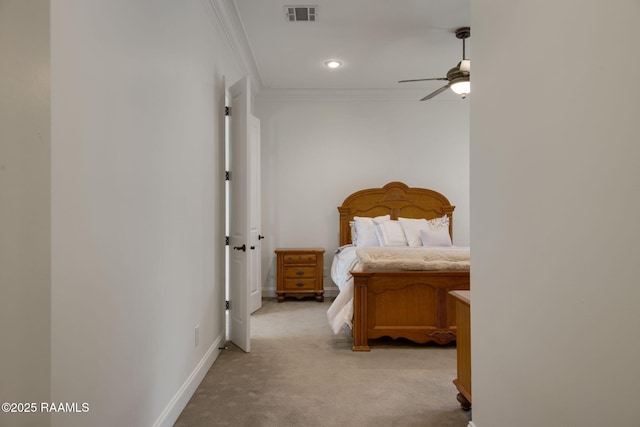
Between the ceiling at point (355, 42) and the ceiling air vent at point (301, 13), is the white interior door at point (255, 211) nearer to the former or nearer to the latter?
the ceiling at point (355, 42)

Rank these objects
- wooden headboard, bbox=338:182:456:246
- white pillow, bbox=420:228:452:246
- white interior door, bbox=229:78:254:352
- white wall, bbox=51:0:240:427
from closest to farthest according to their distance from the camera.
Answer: white wall, bbox=51:0:240:427 < white interior door, bbox=229:78:254:352 < white pillow, bbox=420:228:452:246 < wooden headboard, bbox=338:182:456:246

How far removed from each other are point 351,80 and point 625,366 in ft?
15.5

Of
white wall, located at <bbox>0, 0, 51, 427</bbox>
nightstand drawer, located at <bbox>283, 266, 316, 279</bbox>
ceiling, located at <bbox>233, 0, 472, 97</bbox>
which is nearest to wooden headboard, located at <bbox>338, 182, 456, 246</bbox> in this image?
nightstand drawer, located at <bbox>283, 266, 316, 279</bbox>

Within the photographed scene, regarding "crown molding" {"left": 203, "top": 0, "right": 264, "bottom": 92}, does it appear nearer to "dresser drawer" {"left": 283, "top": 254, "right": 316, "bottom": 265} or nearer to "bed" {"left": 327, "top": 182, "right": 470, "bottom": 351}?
"bed" {"left": 327, "top": 182, "right": 470, "bottom": 351}

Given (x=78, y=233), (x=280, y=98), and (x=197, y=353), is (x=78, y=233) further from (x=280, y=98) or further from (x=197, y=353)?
(x=280, y=98)

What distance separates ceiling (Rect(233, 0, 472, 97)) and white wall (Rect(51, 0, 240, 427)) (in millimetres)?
1163

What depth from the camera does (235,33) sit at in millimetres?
3551

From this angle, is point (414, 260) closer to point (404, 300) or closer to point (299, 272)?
point (404, 300)

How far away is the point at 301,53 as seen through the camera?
419 cm

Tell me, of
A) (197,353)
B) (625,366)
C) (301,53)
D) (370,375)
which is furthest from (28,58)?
(301,53)

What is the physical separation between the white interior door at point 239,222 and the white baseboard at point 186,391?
273 millimetres

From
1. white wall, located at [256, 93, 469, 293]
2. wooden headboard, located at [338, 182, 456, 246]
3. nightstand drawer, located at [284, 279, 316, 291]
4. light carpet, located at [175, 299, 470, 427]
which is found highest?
white wall, located at [256, 93, 469, 293]

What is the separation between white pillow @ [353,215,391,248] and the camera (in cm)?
493

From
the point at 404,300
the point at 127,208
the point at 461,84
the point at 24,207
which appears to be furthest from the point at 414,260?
the point at 24,207
